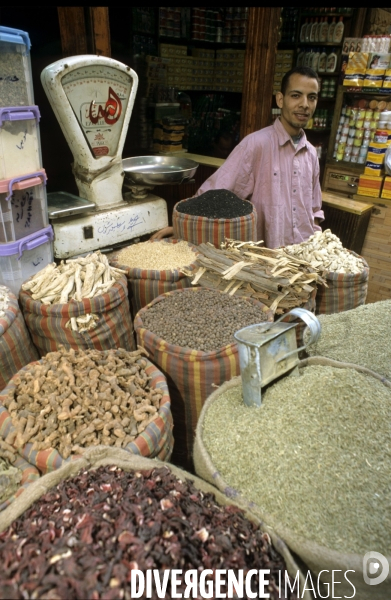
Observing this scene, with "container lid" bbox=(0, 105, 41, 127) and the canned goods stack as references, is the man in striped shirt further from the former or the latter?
the canned goods stack

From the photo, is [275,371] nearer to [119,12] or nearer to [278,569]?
[278,569]

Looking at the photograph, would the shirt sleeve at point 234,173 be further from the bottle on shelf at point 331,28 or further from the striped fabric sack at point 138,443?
the bottle on shelf at point 331,28

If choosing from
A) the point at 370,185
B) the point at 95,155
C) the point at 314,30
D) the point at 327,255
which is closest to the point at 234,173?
the point at 327,255

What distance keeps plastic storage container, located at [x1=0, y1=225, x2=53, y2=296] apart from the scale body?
73mm

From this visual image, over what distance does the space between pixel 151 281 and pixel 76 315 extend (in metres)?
0.41

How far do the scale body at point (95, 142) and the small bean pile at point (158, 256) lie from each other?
0.09 metres

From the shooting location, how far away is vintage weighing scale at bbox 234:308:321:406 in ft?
3.52

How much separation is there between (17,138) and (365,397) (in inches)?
53.4

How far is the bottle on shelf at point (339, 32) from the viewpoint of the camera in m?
4.60

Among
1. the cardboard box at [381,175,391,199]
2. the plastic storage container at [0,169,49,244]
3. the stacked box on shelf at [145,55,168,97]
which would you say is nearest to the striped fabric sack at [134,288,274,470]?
the plastic storage container at [0,169,49,244]

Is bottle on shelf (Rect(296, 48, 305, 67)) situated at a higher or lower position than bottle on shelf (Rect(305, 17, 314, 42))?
lower

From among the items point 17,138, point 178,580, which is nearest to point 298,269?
point 17,138

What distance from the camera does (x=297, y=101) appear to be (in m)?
2.30

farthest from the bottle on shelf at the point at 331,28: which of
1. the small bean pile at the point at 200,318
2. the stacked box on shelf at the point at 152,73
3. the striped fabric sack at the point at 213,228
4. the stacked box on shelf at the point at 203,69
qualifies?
the small bean pile at the point at 200,318
